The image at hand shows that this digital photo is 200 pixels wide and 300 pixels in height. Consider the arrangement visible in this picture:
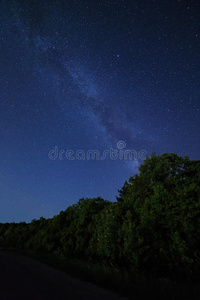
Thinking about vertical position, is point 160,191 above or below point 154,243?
above

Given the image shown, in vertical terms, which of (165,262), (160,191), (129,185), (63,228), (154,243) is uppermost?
(129,185)

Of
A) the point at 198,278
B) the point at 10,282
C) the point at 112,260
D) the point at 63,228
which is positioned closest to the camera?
the point at 10,282

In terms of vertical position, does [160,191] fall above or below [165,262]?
above

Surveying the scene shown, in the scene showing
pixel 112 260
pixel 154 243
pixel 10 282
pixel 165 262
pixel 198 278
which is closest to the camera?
pixel 10 282

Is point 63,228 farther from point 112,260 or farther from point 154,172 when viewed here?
point 154,172

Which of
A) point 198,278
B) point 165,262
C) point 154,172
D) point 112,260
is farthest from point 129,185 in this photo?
point 198,278

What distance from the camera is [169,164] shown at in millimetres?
14734

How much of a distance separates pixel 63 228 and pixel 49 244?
2140mm

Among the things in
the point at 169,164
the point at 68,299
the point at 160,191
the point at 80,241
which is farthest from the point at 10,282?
the point at 169,164

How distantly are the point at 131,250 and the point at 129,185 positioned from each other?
732cm

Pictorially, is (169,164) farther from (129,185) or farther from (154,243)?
(154,243)

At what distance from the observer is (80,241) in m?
14.8

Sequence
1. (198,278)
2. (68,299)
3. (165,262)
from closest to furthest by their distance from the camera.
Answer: (68,299)
(198,278)
(165,262)

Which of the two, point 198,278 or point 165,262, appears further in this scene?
point 165,262
